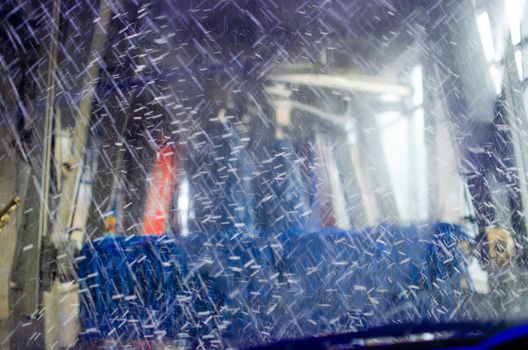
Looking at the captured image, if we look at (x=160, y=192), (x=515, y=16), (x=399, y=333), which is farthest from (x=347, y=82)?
(x=399, y=333)

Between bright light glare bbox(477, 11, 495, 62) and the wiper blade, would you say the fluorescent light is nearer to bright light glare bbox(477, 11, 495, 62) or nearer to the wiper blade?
bright light glare bbox(477, 11, 495, 62)

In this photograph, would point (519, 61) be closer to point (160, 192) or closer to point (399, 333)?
point (399, 333)

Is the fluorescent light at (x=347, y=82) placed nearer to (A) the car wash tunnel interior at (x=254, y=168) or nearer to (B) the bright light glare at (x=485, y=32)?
(A) the car wash tunnel interior at (x=254, y=168)

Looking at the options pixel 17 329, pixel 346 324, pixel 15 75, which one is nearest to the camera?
pixel 17 329

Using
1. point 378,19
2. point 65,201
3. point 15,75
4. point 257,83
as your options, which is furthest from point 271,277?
point 378,19

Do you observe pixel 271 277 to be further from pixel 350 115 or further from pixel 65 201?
pixel 350 115

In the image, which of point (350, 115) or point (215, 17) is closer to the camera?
point (215, 17)

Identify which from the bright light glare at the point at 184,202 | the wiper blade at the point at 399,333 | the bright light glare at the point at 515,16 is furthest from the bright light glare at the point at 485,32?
the wiper blade at the point at 399,333

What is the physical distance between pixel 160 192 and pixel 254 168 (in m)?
1.54

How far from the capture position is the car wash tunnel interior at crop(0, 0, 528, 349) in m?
3.26

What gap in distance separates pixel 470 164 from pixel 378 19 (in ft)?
8.62

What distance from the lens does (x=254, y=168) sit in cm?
566

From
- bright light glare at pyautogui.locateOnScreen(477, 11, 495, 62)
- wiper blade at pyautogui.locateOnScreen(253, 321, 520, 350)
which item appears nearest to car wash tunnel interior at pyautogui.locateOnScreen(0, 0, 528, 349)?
bright light glare at pyautogui.locateOnScreen(477, 11, 495, 62)

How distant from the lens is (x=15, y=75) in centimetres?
324
